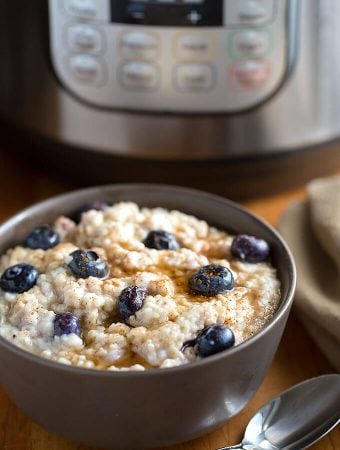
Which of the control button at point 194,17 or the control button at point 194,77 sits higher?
the control button at point 194,17

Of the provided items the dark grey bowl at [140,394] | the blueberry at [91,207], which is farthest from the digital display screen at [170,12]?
the dark grey bowl at [140,394]

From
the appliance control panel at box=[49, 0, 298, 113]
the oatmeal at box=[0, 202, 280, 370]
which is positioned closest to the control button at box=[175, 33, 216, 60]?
the appliance control panel at box=[49, 0, 298, 113]

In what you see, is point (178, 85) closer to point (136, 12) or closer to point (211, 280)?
point (136, 12)

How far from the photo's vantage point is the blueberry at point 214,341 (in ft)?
1.78

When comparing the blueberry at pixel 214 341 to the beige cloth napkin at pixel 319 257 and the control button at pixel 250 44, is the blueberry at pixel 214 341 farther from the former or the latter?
the control button at pixel 250 44

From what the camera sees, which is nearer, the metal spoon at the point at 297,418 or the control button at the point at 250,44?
the metal spoon at the point at 297,418

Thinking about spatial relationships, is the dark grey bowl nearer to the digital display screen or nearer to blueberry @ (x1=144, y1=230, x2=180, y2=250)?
blueberry @ (x1=144, y1=230, x2=180, y2=250)

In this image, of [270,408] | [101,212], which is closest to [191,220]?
[101,212]

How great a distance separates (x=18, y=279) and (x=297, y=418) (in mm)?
242

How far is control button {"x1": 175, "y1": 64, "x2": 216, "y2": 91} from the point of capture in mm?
777

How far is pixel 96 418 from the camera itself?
54 cm

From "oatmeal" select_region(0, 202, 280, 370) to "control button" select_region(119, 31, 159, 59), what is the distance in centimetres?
16

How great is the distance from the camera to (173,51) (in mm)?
769

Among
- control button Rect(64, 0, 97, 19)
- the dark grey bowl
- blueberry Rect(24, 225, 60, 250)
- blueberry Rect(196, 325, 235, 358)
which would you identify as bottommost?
the dark grey bowl
